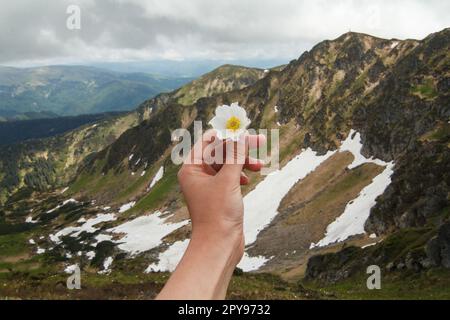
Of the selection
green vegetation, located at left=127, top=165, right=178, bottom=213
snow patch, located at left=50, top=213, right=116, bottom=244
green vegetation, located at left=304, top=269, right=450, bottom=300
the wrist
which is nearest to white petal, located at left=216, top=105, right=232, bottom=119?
the wrist

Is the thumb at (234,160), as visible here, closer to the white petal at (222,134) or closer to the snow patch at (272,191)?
the white petal at (222,134)

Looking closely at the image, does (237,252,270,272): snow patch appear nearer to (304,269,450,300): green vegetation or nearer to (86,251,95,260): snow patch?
(304,269,450,300): green vegetation

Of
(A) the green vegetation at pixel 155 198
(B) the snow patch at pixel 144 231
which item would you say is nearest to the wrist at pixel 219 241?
(B) the snow patch at pixel 144 231

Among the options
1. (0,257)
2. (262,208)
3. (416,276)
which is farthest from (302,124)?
(416,276)

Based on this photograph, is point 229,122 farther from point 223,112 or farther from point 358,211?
point 358,211

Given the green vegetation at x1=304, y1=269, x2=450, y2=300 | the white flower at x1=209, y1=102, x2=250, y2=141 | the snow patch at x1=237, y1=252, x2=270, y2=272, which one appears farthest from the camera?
the snow patch at x1=237, y1=252, x2=270, y2=272
